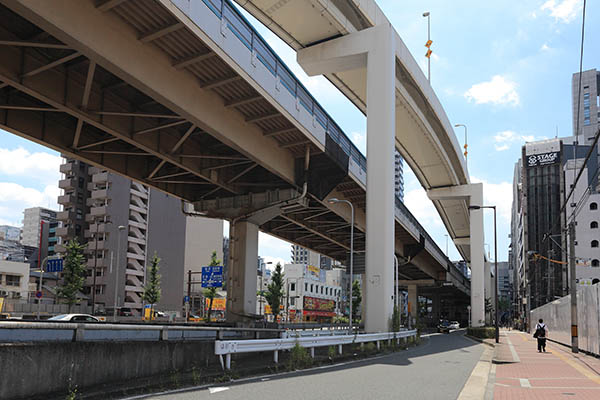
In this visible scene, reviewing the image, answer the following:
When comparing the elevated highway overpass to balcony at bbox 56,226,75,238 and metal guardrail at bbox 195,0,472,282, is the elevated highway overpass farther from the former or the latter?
balcony at bbox 56,226,75,238

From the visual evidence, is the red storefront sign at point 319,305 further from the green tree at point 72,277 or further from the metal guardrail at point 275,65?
the metal guardrail at point 275,65

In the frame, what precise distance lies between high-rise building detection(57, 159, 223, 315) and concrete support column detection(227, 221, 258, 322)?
44.7m

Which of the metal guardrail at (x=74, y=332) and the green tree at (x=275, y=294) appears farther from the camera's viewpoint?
the green tree at (x=275, y=294)

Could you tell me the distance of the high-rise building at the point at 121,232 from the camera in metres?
80.8

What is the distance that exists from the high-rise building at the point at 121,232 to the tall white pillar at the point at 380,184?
53.1m

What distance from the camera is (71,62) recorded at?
19781 millimetres

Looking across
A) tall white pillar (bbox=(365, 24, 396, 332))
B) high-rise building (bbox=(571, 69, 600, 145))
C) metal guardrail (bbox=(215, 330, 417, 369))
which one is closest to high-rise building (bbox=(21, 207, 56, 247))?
tall white pillar (bbox=(365, 24, 396, 332))

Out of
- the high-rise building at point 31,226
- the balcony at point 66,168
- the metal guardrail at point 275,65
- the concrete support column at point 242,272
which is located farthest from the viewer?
the high-rise building at point 31,226

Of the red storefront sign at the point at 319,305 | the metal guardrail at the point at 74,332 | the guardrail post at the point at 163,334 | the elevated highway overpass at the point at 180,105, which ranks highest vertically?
the elevated highway overpass at the point at 180,105

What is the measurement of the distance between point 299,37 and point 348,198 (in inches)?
514

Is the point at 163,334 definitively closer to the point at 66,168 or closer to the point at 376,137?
the point at 376,137

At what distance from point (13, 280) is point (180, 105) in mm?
64451

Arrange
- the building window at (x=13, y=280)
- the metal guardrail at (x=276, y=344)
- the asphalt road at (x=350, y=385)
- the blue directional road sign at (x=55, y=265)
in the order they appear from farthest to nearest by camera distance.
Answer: the building window at (x=13, y=280), the blue directional road sign at (x=55, y=265), the metal guardrail at (x=276, y=344), the asphalt road at (x=350, y=385)

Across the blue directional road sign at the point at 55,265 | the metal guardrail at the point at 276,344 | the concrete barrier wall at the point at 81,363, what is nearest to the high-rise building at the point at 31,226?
the blue directional road sign at the point at 55,265
